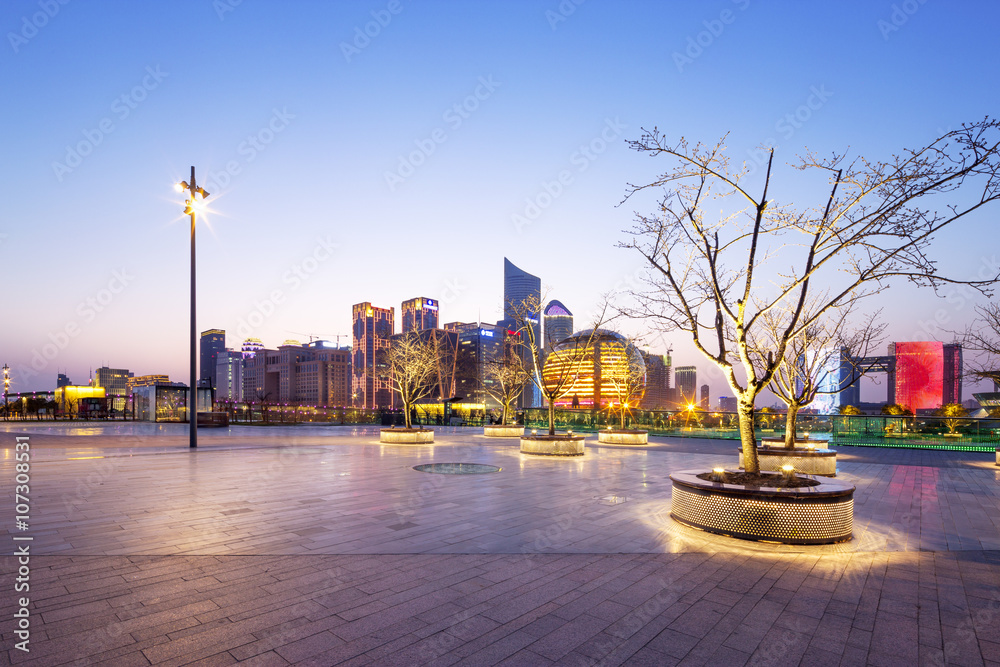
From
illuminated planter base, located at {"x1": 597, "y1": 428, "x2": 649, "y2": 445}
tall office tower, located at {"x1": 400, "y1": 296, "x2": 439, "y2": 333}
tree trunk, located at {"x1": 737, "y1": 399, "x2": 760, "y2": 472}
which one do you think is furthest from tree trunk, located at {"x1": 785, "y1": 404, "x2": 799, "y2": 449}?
tall office tower, located at {"x1": 400, "y1": 296, "x2": 439, "y2": 333}

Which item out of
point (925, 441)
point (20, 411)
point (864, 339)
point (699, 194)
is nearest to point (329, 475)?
point (699, 194)

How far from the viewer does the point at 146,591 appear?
4.93 metres

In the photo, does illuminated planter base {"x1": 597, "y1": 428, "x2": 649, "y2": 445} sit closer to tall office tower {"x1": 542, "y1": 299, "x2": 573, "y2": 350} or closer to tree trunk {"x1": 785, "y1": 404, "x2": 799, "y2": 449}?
tall office tower {"x1": 542, "y1": 299, "x2": 573, "y2": 350}

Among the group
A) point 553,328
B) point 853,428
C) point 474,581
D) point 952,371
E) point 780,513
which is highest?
point 553,328

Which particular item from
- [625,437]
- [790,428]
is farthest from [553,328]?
[790,428]

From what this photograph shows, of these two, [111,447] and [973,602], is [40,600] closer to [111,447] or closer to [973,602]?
[973,602]

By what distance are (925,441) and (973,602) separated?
23.1 metres

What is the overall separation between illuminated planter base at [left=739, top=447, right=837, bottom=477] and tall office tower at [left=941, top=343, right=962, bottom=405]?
28.0 feet

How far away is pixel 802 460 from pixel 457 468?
381 inches

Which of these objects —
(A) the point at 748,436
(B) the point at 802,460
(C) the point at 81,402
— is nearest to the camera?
(A) the point at 748,436

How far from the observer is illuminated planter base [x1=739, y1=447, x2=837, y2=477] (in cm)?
1410

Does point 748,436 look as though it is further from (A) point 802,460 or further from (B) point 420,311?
(B) point 420,311

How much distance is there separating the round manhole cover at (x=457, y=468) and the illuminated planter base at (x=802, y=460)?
7166 millimetres

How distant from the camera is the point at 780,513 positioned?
6.92 m
